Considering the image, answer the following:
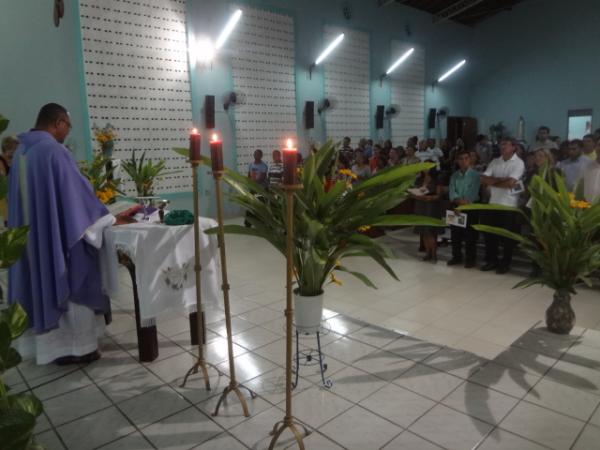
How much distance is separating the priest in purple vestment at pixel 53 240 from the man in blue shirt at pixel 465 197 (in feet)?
13.6

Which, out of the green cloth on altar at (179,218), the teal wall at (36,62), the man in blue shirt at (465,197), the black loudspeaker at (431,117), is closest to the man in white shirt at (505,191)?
the man in blue shirt at (465,197)

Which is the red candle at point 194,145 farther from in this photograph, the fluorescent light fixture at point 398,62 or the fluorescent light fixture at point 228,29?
the fluorescent light fixture at point 398,62

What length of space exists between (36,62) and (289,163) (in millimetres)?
6604

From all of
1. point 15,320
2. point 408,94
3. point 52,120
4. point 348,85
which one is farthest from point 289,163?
point 408,94

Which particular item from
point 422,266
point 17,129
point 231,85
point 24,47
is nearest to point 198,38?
point 231,85

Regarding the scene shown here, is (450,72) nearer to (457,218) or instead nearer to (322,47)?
(322,47)

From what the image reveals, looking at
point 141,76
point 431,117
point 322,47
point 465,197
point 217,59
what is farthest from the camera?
point 431,117

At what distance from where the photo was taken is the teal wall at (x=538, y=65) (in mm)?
12938

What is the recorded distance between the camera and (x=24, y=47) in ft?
21.3

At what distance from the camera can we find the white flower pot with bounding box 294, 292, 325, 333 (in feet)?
7.64

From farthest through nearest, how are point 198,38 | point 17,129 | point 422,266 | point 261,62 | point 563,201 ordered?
point 261,62 < point 198,38 < point 17,129 < point 422,266 < point 563,201

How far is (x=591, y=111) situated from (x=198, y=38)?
11.0m

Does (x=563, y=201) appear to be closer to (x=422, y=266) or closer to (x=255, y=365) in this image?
(x=255, y=365)

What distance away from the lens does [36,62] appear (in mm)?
6633
